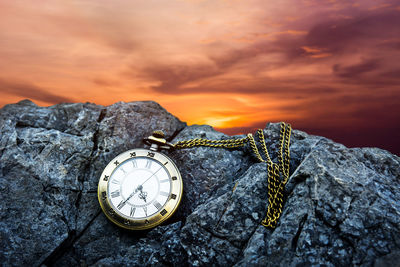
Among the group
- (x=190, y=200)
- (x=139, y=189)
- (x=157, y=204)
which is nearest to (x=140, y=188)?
(x=139, y=189)

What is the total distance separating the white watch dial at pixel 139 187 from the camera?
484cm

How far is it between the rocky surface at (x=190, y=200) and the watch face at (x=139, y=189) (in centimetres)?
26

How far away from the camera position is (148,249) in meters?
4.36

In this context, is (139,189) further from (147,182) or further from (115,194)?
(115,194)

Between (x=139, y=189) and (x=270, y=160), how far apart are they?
2022 mm

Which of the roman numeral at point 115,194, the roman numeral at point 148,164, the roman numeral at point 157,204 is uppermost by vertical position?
the roman numeral at point 148,164

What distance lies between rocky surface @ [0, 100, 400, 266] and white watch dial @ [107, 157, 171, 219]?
0.36 metres

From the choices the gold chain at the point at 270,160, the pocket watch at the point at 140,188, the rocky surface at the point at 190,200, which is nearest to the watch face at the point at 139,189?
the pocket watch at the point at 140,188

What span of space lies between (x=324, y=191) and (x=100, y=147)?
3.62m

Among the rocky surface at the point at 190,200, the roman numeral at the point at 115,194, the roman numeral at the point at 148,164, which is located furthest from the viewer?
the roman numeral at the point at 148,164

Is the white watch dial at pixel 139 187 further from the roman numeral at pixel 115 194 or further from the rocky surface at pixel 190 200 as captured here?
the rocky surface at pixel 190 200

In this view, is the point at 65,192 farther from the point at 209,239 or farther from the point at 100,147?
the point at 209,239

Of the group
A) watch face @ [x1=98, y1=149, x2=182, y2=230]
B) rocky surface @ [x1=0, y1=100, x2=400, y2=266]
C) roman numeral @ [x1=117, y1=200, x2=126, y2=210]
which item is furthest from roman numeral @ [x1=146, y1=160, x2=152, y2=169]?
roman numeral @ [x1=117, y1=200, x2=126, y2=210]

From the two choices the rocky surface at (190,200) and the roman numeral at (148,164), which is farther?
the roman numeral at (148,164)
